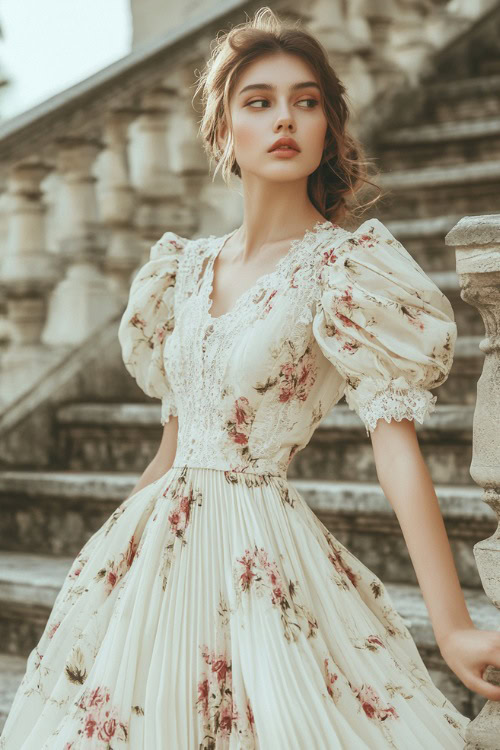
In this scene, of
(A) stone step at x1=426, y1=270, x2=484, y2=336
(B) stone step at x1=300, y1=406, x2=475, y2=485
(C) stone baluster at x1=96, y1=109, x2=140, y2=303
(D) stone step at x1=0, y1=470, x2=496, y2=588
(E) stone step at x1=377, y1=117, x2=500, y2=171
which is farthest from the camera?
(E) stone step at x1=377, y1=117, x2=500, y2=171

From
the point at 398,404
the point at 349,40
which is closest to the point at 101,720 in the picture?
the point at 398,404

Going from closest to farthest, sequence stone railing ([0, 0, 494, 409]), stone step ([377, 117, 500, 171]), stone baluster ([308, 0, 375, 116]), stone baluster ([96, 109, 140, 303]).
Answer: stone railing ([0, 0, 494, 409]) < stone baluster ([96, 109, 140, 303]) < stone step ([377, 117, 500, 171]) < stone baluster ([308, 0, 375, 116])

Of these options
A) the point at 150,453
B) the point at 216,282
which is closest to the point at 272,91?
the point at 216,282

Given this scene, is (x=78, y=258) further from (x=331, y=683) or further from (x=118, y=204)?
(x=331, y=683)

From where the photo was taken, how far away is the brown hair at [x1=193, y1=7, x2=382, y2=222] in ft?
6.64

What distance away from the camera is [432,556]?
5.56 ft

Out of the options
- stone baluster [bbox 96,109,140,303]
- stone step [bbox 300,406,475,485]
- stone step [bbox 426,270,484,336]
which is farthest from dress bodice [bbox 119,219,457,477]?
stone baluster [bbox 96,109,140,303]

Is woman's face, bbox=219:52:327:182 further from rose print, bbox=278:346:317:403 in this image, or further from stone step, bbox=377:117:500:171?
stone step, bbox=377:117:500:171

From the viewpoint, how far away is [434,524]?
1.71 m

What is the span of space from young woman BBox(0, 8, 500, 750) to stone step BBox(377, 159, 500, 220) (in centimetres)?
219

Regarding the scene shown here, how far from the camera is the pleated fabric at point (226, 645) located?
5.65ft

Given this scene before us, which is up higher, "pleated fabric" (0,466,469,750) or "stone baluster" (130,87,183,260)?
"stone baluster" (130,87,183,260)

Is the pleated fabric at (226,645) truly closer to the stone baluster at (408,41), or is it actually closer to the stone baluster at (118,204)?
the stone baluster at (118,204)

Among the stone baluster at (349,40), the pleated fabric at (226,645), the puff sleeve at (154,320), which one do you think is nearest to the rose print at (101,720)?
the pleated fabric at (226,645)
